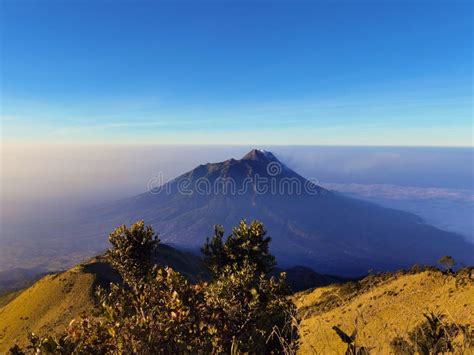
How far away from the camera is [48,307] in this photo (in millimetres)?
81000

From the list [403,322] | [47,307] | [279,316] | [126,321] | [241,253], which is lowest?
[47,307]

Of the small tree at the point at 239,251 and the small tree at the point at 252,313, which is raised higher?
the small tree at the point at 252,313

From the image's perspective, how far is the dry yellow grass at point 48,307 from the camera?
71.0 meters

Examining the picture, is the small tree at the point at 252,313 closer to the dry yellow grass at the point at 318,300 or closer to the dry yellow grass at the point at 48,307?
the dry yellow grass at the point at 318,300

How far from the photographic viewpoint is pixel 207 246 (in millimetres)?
50438

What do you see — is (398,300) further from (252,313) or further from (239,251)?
(252,313)

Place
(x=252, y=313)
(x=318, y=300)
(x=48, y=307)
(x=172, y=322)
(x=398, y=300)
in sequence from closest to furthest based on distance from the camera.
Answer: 1. (x=172, y=322)
2. (x=252, y=313)
3. (x=398, y=300)
4. (x=318, y=300)
5. (x=48, y=307)

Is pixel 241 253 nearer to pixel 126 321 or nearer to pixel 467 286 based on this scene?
pixel 467 286

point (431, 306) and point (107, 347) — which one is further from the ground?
point (107, 347)

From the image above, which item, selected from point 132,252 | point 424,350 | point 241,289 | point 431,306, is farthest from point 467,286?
point 424,350

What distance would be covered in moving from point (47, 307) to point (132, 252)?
4991cm

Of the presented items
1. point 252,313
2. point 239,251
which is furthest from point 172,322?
point 239,251

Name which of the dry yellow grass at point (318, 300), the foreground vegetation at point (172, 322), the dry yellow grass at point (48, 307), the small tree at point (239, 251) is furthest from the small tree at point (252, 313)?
the dry yellow grass at point (48, 307)

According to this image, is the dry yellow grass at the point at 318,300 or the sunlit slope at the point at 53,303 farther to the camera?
the sunlit slope at the point at 53,303
